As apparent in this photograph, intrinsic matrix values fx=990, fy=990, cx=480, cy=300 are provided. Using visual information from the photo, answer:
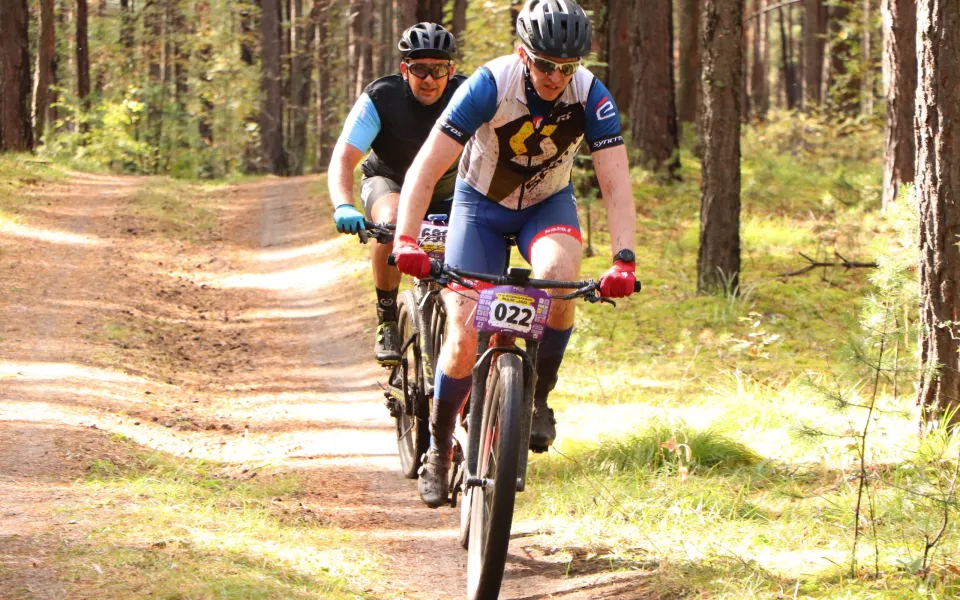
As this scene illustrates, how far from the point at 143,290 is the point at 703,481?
879cm

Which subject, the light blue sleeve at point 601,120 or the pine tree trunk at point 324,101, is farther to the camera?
the pine tree trunk at point 324,101

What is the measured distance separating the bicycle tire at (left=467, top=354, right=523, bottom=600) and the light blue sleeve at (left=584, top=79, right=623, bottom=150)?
1.13m

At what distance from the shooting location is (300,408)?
8.00m

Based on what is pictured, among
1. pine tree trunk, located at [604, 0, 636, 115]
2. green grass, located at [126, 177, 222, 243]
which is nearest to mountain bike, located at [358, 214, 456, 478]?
green grass, located at [126, 177, 222, 243]

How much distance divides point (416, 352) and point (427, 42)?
182cm

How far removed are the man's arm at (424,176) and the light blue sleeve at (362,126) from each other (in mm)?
1549

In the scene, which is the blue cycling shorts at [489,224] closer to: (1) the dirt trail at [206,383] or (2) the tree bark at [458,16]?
(1) the dirt trail at [206,383]

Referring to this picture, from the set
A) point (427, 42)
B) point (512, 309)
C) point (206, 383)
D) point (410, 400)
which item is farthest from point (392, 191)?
point (206, 383)

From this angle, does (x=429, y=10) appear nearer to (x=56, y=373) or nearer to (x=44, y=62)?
(x=56, y=373)

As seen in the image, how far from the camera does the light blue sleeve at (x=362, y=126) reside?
593 centimetres

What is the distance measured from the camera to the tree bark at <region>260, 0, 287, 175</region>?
95.8 ft

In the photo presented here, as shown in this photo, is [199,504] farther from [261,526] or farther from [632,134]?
[632,134]

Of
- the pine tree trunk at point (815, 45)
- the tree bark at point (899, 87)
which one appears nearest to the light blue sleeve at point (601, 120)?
the tree bark at point (899, 87)

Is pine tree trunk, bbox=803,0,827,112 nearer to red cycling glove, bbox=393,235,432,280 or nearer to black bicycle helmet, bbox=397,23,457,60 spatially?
black bicycle helmet, bbox=397,23,457,60
